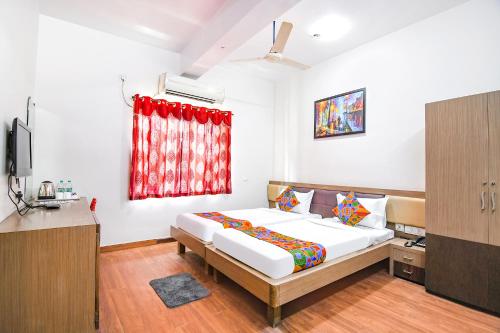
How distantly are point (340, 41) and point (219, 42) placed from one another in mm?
1876

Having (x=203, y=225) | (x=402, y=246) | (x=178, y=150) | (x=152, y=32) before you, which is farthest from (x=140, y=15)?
(x=402, y=246)

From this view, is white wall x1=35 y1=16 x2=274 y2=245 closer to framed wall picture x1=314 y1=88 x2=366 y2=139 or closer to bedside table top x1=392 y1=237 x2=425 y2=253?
framed wall picture x1=314 y1=88 x2=366 y2=139

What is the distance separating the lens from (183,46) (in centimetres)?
406

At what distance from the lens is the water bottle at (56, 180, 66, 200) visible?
2953 mm

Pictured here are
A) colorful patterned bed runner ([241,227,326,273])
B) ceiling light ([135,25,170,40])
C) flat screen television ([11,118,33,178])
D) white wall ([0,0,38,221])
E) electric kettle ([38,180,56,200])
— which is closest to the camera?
white wall ([0,0,38,221])

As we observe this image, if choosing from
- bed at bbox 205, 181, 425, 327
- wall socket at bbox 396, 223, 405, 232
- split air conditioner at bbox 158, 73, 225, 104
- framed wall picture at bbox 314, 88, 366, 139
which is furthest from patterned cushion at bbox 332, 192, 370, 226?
split air conditioner at bbox 158, 73, 225, 104

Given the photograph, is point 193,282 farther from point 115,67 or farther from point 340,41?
point 340,41

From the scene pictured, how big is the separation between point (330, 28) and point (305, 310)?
3.40 metres

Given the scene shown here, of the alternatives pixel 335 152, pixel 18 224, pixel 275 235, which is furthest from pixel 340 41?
pixel 18 224

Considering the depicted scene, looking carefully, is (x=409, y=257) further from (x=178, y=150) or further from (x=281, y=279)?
(x=178, y=150)

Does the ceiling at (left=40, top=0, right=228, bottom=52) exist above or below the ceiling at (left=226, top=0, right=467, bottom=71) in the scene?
above

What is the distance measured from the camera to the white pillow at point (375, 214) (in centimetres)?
330

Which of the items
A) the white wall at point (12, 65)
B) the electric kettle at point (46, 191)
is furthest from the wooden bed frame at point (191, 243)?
the white wall at point (12, 65)

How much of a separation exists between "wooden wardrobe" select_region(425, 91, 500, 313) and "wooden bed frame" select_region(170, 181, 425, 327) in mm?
517
